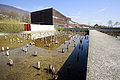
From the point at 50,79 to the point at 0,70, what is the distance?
4.04 m

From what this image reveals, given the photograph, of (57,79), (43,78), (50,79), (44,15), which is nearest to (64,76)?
(57,79)

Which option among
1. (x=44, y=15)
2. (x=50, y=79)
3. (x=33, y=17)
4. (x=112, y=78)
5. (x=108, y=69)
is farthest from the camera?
(x=33, y=17)

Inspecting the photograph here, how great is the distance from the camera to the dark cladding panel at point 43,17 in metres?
48.2

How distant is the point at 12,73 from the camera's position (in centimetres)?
464

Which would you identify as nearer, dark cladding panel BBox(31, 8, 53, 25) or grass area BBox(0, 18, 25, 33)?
grass area BBox(0, 18, 25, 33)

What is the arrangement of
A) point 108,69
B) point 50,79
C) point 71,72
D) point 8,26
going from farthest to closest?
point 8,26, point 71,72, point 50,79, point 108,69

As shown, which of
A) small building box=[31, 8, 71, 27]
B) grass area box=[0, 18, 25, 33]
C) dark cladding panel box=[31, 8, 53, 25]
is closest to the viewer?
grass area box=[0, 18, 25, 33]

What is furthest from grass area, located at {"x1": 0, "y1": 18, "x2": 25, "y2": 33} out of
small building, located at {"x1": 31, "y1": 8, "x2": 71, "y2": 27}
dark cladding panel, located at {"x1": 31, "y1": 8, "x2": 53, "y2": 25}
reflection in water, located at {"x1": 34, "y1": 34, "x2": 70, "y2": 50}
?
dark cladding panel, located at {"x1": 31, "y1": 8, "x2": 53, "y2": 25}

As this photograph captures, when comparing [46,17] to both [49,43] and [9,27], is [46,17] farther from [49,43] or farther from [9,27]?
[49,43]

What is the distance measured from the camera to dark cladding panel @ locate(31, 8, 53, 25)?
1899 inches

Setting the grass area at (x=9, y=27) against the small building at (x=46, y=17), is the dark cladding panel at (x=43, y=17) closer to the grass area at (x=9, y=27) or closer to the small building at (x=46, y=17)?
the small building at (x=46, y=17)

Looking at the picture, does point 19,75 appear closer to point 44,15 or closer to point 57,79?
point 57,79

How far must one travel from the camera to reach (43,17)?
51594 mm

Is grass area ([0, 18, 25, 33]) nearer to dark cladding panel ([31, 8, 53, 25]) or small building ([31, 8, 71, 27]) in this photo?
small building ([31, 8, 71, 27])
